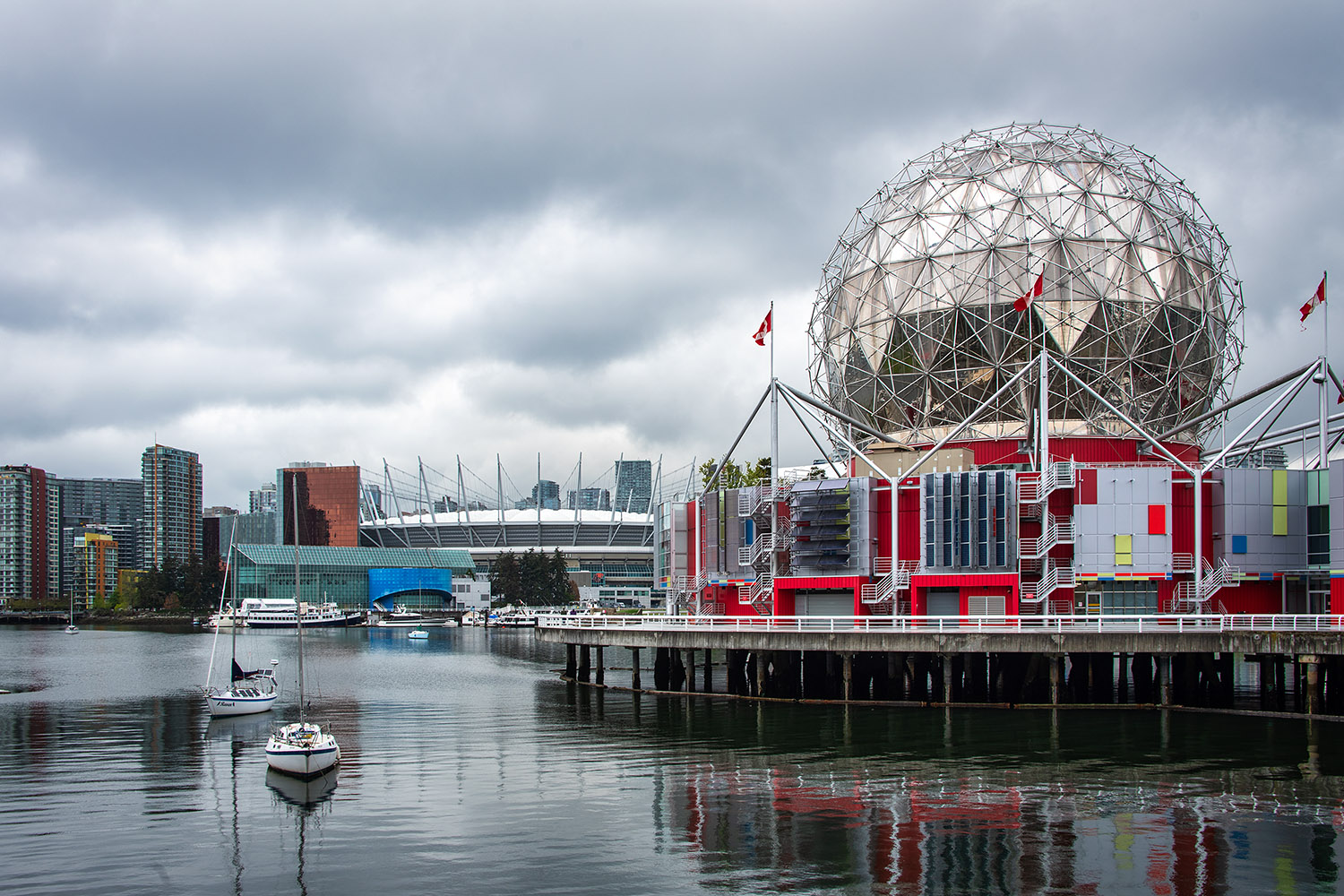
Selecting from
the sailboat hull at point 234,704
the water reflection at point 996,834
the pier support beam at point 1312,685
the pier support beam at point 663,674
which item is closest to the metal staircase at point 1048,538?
the pier support beam at point 1312,685

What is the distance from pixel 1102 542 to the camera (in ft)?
180

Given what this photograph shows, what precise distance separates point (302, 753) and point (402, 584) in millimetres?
163763

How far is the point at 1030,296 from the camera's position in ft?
197

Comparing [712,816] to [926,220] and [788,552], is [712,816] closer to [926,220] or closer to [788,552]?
[788,552]

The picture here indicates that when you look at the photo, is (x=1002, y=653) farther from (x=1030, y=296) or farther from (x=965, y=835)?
(x=965, y=835)

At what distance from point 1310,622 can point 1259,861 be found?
28442mm

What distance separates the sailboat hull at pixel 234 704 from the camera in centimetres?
5244

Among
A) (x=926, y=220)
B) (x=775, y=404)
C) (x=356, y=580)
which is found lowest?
(x=356, y=580)

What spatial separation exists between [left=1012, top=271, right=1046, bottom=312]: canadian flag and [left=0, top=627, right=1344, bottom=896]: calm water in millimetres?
19986

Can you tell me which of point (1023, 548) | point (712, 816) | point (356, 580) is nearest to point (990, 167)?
point (1023, 548)

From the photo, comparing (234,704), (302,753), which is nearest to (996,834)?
(302,753)

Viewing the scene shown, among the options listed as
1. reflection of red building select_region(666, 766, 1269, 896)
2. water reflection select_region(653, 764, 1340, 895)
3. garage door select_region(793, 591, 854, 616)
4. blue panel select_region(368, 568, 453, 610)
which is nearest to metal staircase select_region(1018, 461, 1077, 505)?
garage door select_region(793, 591, 854, 616)

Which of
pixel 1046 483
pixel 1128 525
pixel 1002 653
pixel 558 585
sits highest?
pixel 1046 483

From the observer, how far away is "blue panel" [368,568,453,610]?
195250 millimetres
